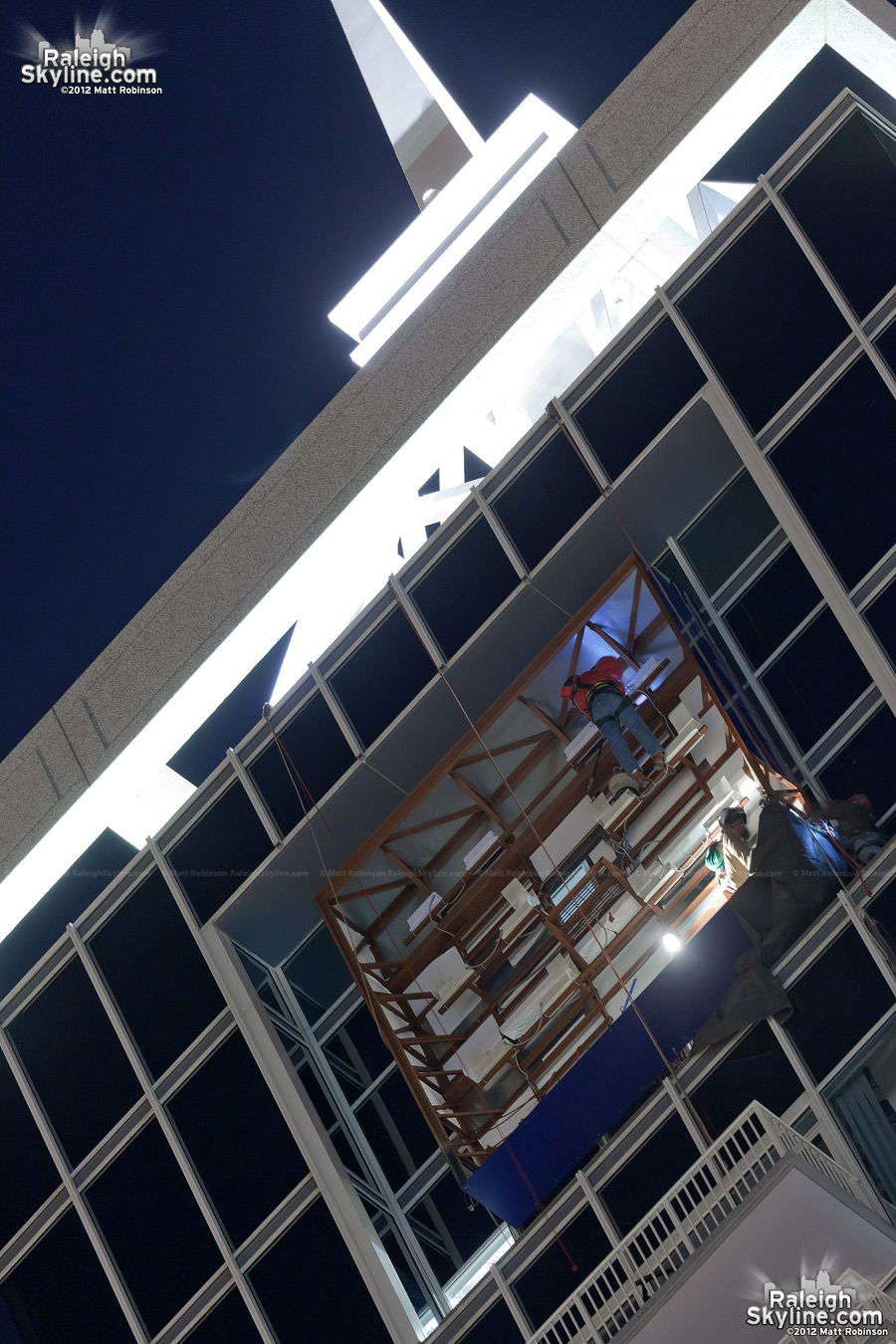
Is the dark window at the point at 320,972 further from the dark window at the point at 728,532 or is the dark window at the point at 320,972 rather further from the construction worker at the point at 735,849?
the dark window at the point at 728,532

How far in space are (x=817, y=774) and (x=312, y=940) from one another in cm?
764

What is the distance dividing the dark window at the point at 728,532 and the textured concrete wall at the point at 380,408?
514cm

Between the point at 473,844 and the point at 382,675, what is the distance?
9.16ft

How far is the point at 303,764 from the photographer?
18.6m

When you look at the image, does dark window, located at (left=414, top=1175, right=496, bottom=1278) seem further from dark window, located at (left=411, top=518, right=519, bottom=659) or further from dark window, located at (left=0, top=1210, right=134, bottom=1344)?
dark window, located at (left=411, top=518, right=519, bottom=659)

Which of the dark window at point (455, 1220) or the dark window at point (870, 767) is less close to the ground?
the dark window at point (870, 767)

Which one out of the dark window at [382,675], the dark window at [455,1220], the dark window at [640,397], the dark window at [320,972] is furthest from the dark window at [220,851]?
the dark window at [640,397]

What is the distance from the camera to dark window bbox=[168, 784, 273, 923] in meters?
18.4

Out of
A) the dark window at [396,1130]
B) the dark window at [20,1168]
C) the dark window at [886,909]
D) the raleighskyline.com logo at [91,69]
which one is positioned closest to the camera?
the dark window at [886,909]

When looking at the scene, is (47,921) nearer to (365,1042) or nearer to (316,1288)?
(365,1042)

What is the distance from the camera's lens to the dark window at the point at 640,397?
1720 centimetres

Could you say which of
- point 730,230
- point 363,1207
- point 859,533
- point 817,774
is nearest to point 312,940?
point 363,1207

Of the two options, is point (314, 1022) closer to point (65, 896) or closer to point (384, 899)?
point (384, 899)

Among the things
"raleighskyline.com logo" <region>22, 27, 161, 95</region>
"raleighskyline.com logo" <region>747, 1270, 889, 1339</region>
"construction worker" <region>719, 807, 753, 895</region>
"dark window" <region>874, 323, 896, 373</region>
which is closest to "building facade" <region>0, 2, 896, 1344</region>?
"dark window" <region>874, 323, 896, 373</region>
